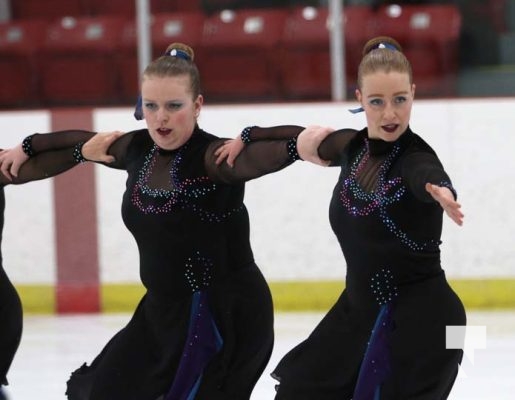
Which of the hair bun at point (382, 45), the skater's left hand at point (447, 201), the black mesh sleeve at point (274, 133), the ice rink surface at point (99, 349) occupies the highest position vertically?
the hair bun at point (382, 45)

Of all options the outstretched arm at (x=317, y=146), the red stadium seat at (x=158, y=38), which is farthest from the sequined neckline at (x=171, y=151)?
the red stadium seat at (x=158, y=38)

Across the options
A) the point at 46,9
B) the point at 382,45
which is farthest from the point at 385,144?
the point at 46,9

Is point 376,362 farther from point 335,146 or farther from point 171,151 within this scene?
point 171,151

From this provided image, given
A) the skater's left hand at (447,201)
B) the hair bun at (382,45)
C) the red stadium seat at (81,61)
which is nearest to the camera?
the skater's left hand at (447,201)

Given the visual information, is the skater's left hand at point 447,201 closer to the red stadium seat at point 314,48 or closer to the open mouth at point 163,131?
the open mouth at point 163,131

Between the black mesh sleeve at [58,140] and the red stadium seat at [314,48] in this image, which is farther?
the red stadium seat at [314,48]

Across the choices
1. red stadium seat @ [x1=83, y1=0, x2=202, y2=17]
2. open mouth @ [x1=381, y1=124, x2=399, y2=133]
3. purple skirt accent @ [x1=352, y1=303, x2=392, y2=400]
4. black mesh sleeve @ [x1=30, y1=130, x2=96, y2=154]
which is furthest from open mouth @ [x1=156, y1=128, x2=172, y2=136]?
red stadium seat @ [x1=83, y1=0, x2=202, y2=17]

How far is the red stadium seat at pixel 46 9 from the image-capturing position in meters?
8.82

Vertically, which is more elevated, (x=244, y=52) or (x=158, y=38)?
(x=158, y=38)

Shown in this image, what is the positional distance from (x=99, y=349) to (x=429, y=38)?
9.60 ft

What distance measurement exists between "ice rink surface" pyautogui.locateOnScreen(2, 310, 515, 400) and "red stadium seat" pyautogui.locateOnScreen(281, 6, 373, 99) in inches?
59.7

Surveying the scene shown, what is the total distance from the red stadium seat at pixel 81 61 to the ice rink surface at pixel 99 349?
1511 mm

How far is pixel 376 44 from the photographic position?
447cm

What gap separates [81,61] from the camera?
8.91m
